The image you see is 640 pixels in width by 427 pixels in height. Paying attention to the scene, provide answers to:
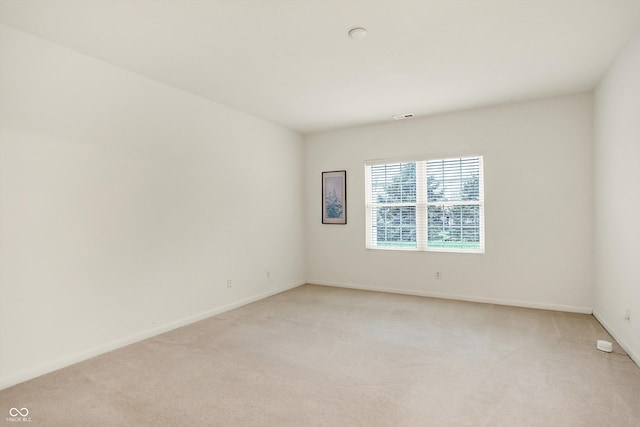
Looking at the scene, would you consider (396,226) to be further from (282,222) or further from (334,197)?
(282,222)

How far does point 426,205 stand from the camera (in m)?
5.11

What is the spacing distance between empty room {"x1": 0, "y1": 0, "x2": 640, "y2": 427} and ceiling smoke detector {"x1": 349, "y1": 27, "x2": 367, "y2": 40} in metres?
0.10

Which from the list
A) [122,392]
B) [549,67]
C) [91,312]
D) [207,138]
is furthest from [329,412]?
[549,67]

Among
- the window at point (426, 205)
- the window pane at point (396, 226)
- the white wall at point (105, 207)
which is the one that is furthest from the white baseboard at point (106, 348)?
the window at point (426, 205)

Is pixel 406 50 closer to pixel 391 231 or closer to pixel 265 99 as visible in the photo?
pixel 265 99

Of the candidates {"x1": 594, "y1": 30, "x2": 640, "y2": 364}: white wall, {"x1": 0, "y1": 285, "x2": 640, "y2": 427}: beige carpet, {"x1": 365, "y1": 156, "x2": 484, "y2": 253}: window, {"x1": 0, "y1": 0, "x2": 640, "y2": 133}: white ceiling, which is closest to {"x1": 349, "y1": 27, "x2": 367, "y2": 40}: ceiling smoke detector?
{"x1": 0, "y1": 0, "x2": 640, "y2": 133}: white ceiling

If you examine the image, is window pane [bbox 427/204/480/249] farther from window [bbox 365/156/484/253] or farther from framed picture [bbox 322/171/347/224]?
framed picture [bbox 322/171/347/224]

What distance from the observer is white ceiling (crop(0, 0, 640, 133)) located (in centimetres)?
235

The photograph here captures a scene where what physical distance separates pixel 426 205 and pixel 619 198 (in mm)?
2265

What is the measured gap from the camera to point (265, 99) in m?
4.20

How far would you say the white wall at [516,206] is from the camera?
164 inches

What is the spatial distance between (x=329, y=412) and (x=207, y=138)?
332 cm

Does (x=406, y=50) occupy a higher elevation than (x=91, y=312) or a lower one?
higher

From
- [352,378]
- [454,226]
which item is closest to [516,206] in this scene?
[454,226]
